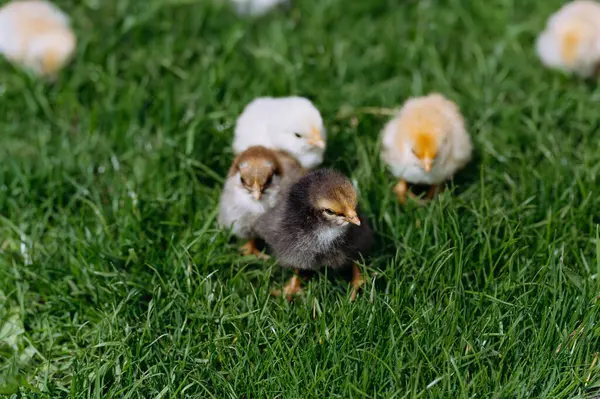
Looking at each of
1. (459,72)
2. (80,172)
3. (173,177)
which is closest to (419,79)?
(459,72)

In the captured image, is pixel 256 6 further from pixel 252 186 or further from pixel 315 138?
pixel 252 186

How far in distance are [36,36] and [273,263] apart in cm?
247

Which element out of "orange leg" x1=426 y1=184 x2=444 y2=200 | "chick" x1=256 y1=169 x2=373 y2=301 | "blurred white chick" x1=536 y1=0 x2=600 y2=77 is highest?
"blurred white chick" x1=536 y1=0 x2=600 y2=77

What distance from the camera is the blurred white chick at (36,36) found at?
15.5 feet

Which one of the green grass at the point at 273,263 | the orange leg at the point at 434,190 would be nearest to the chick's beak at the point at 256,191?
the green grass at the point at 273,263

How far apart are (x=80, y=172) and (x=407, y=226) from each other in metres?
1.71

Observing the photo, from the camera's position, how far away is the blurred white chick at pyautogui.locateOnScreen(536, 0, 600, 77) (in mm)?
4629

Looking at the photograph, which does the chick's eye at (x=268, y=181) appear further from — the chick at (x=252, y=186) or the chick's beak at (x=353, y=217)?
the chick's beak at (x=353, y=217)

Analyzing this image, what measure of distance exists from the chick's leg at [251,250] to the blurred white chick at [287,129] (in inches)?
18.3

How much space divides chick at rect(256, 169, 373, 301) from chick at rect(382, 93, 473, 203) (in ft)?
1.56

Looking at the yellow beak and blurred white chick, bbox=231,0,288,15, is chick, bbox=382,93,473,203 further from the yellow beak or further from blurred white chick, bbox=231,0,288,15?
blurred white chick, bbox=231,0,288,15

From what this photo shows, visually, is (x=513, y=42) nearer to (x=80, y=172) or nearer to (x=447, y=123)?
(x=447, y=123)

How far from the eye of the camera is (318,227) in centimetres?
314

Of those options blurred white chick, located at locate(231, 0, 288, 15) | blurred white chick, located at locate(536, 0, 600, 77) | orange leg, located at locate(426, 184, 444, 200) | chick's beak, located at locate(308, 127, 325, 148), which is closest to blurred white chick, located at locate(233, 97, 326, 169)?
chick's beak, located at locate(308, 127, 325, 148)
